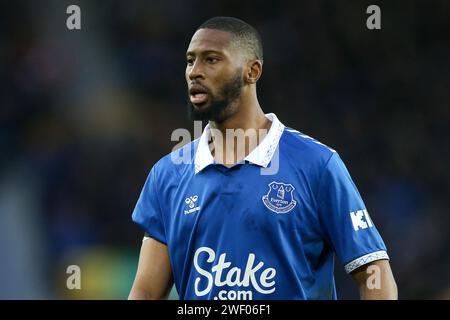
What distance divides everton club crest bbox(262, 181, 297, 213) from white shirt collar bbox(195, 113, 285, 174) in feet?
0.46

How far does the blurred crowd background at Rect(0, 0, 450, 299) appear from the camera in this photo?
7.96 m

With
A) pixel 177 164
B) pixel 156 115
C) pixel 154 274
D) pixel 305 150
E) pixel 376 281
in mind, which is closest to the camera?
pixel 376 281

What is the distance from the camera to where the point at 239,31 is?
397 cm

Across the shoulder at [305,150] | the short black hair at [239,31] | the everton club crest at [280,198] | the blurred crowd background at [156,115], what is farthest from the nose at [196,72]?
the blurred crowd background at [156,115]

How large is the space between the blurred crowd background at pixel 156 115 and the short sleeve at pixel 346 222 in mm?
4187

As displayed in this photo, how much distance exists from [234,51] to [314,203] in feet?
2.54

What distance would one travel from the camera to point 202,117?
3.90 meters

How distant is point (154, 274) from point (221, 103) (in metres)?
0.82

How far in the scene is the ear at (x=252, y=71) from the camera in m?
4.00

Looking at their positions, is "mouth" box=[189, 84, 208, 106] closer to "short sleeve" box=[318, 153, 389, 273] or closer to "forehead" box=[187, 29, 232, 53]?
"forehead" box=[187, 29, 232, 53]

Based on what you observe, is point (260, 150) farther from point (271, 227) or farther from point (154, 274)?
point (154, 274)

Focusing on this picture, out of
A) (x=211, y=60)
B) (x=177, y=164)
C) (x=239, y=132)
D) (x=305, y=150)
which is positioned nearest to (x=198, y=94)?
(x=211, y=60)

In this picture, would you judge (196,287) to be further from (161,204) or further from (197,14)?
(197,14)
